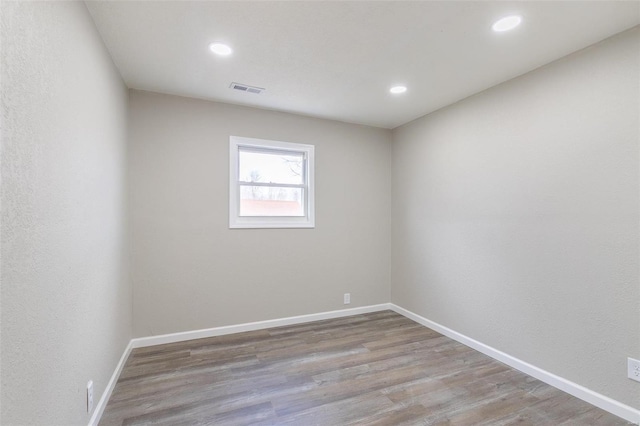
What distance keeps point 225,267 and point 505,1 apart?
10.8 ft

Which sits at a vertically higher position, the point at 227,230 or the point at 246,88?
the point at 246,88

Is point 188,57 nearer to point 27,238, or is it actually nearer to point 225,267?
point 27,238

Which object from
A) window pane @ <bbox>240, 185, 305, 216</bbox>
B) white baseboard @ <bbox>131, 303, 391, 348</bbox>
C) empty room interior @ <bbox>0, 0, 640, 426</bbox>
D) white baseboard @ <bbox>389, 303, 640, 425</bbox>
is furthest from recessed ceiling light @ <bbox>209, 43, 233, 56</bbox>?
white baseboard @ <bbox>389, 303, 640, 425</bbox>

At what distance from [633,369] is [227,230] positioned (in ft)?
11.6

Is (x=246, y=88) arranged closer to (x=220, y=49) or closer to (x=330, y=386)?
(x=220, y=49)

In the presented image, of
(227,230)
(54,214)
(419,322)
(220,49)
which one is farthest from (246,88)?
(419,322)

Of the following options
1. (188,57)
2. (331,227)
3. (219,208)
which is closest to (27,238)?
(188,57)

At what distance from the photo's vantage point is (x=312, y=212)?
380cm

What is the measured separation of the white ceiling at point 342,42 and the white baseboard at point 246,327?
2.56 metres

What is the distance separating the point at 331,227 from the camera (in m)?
3.91

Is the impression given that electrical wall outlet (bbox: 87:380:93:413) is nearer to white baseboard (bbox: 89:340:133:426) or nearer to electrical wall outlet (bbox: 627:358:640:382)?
white baseboard (bbox: 89:340:133:426)

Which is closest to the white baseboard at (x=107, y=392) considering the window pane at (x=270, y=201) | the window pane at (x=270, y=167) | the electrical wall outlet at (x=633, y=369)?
the window pane at (x=270, y=201)

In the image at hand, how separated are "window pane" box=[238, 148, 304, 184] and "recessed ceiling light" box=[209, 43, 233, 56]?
1.33 meters

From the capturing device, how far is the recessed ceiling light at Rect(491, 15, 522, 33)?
1871 millimetres
